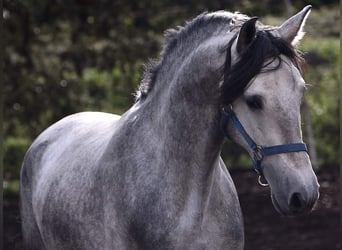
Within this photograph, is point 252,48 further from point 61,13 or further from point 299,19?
point 61,13

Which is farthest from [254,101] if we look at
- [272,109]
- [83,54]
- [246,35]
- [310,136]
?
[310,136]

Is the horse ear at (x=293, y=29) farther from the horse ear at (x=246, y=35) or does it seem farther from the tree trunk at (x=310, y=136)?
the tree trunk at (x=310, y=136)

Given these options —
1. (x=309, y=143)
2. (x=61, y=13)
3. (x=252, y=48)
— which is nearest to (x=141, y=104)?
(x=252, y=48)

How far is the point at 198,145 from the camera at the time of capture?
13.8ft

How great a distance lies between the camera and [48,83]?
1071cm

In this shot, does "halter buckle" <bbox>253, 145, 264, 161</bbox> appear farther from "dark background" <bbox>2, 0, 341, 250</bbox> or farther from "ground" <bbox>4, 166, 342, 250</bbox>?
"dark background" <bbox>2, 0, 341, 250</bbox>

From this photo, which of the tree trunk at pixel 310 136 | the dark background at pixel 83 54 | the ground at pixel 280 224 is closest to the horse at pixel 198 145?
the ground at pixel 280 224

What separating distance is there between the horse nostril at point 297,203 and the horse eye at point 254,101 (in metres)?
0.43

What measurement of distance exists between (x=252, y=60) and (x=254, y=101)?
0.19 metres

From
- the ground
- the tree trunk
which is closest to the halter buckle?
the ground

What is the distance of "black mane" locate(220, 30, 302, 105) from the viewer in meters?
3.87

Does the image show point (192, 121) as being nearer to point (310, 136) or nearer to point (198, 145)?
point (198, 145)

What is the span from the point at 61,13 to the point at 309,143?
12.3 ft

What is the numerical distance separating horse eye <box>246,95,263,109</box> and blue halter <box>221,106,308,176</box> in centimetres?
12
